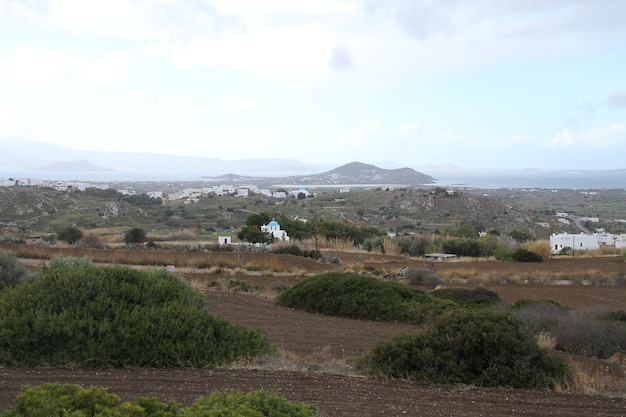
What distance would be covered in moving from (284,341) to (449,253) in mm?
23002

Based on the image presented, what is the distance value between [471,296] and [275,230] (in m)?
23.2

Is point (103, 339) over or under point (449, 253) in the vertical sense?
over

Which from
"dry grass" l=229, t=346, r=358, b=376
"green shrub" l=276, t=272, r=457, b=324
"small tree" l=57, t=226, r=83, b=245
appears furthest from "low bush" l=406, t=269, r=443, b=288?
"small tree" l=57, t=226, r=83, b=245

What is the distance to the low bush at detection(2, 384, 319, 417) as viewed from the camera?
4148mm

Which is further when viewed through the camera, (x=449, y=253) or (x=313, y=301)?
(x=449, y=253)

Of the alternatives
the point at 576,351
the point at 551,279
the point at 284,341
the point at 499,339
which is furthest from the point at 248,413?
the point at 551,279

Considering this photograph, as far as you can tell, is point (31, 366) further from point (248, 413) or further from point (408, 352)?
point (408, 352)

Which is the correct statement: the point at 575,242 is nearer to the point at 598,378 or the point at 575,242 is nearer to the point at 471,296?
the point at 471,296

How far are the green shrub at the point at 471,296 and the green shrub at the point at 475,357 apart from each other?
6.53 metres

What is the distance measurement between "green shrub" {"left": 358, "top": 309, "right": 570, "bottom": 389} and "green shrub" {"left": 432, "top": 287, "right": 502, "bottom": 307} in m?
6.53

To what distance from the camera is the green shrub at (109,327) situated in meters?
7.14

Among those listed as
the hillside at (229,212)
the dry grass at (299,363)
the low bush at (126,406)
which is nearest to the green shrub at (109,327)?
the dry grass at (299,363)

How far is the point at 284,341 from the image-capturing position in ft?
33.3

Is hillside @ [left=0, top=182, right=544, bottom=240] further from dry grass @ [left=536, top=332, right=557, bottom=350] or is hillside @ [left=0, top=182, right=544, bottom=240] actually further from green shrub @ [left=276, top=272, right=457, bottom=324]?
dry grass @ [left=536, top=332, right=557, bottom=350]
